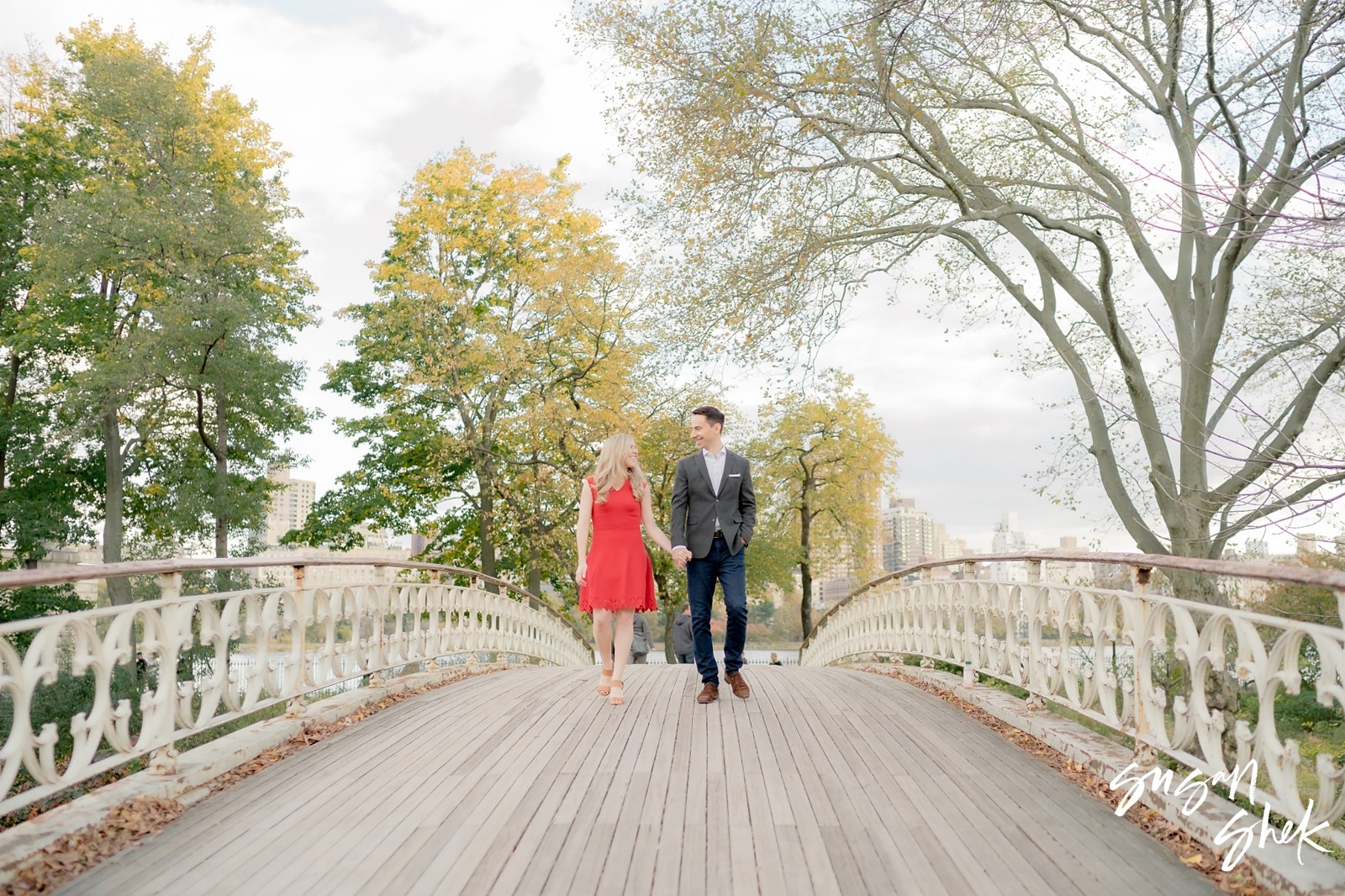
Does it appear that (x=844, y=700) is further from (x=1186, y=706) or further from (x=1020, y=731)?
(x=1186, y=706)

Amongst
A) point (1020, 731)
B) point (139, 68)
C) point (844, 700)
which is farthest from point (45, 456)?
point (1020, 731)

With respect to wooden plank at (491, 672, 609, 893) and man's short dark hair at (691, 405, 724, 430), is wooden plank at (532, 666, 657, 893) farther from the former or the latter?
man's short dark hair at (691, 405, 724, 430)

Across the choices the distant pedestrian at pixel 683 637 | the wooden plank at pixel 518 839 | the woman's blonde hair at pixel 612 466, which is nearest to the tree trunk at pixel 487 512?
the distant pedestrian at pixel 683 637

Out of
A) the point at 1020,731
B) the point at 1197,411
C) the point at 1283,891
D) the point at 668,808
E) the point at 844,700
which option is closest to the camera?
the point at 1283,891

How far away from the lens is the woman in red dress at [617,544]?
6805 mm

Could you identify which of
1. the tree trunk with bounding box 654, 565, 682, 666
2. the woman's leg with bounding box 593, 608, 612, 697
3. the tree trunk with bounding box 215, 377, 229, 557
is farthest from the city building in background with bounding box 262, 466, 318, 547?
the woman's leg with bounding box 593, 608, 612, 697

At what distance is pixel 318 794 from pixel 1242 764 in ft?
13.1

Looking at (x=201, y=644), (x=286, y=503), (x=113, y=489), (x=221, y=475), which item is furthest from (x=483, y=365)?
(x=201, y=644)

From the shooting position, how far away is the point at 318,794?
4488 mm

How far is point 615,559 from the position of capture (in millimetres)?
6941

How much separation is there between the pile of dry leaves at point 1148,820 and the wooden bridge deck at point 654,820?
0.08 meters

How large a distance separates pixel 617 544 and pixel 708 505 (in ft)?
2.45

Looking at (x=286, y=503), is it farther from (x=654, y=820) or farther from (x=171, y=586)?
(x=654, y=820)

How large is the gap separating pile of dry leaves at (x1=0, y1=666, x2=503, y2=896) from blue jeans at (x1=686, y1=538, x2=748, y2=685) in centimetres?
292
